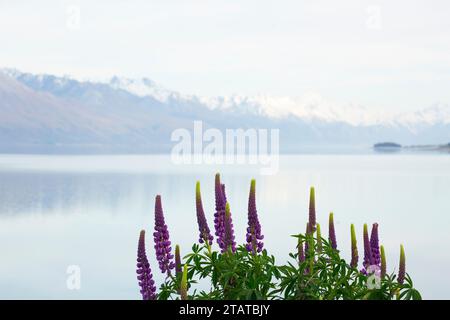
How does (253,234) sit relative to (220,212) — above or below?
below

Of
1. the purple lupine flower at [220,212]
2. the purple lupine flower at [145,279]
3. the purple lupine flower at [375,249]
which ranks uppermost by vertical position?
the purple lupine flower at [220,212]

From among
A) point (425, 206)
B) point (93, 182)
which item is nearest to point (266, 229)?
point (425, 206)

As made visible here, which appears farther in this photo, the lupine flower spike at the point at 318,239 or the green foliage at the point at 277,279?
the lupine flower spike at the point at 318,239

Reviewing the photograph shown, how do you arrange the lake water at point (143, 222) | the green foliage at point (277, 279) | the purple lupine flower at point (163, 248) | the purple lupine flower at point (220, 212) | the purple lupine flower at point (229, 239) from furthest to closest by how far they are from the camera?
the lake water at point (143, 222) → the purple lupine flower at point (163, 248) → the purple lupine flower at point (220, 212) → the purple lupine flower at point (229, 239) → the green foliage at point (277, 279)

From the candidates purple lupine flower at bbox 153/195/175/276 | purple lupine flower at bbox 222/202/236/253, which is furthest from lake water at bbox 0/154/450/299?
purple lupine flower at bbox 222/202/236/253

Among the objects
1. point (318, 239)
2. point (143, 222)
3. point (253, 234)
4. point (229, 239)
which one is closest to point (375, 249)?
point (318, 239)

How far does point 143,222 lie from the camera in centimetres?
3256

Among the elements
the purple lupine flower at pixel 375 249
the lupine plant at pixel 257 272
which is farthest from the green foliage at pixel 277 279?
the purple lupine flower at pixel 375 249

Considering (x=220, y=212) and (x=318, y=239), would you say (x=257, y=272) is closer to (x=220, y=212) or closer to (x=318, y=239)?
(x=318, y=239)

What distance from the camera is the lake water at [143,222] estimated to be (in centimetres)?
2005

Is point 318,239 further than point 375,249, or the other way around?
point 375,249

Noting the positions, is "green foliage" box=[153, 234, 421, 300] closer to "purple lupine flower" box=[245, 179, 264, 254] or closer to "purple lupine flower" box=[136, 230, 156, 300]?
"purple lupine flower" box=[245, 179, 264, 254]

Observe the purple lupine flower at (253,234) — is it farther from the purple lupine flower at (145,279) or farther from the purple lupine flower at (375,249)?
the purple lupine flower at (375,249)

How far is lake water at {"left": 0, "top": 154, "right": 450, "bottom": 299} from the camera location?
789 inches
